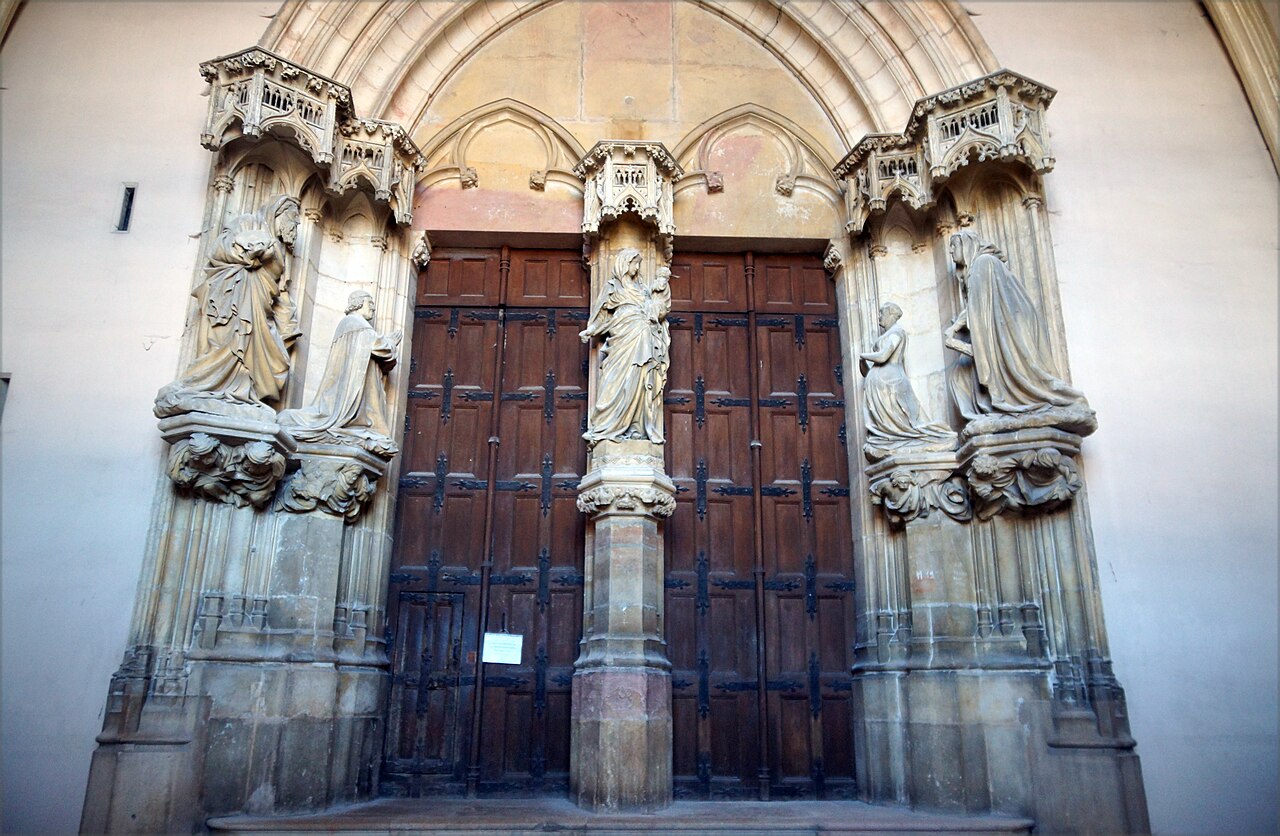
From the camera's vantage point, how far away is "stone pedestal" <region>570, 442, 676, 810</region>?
20.0 feet

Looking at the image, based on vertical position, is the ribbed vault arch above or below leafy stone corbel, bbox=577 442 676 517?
above

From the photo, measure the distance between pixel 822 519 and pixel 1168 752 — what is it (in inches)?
109

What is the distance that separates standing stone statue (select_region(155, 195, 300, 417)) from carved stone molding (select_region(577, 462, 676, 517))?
89.7 inches

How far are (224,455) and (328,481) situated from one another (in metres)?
0.73

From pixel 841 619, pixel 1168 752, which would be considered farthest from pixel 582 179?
pixel 1168 752

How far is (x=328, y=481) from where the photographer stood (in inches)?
255

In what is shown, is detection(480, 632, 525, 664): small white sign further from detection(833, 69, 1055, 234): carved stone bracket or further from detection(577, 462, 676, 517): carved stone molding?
detection(833, 69, 1055, 234): carved stone bracket

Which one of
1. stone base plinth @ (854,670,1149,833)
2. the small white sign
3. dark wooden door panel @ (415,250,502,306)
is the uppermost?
dark wooden door panel @ (415,250,502,306)

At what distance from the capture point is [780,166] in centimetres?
814

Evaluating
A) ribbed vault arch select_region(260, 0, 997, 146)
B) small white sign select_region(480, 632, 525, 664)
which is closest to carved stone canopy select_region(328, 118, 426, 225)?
ribbed vault arch select_region(260, 0, 997, 146)

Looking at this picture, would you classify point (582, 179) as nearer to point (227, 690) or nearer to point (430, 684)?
point (430, 684)

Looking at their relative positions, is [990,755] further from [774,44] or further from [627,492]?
[774,44]

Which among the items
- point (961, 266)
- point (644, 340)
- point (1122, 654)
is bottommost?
point (1122, 654)

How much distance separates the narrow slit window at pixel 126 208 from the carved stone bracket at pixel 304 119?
830 mm
